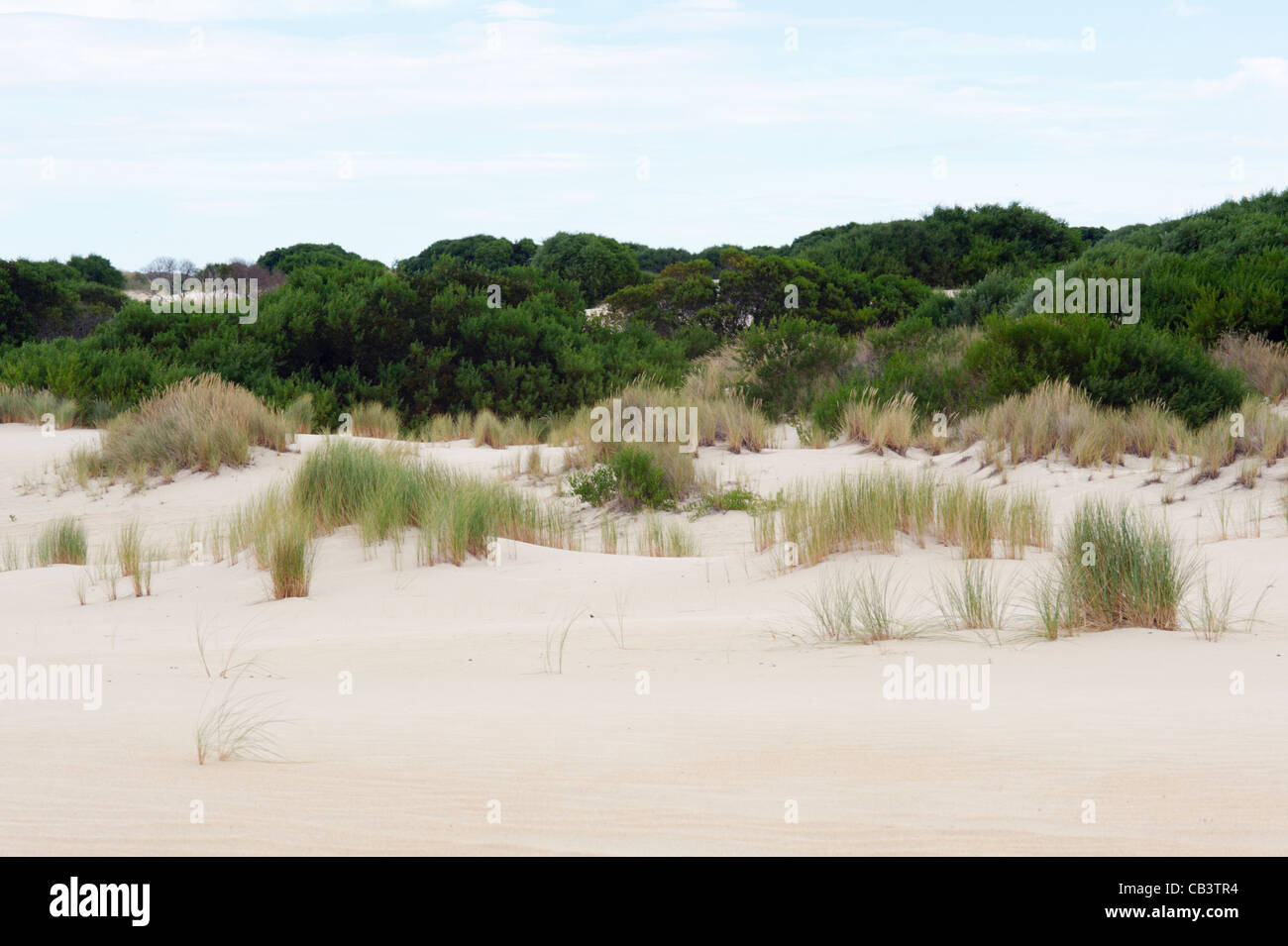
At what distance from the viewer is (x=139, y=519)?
12.9m

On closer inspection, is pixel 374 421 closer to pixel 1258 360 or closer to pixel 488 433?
pixel 488 433

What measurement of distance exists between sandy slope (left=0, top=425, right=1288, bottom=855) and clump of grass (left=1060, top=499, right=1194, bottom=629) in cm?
20

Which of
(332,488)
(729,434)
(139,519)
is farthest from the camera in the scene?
(729,434)

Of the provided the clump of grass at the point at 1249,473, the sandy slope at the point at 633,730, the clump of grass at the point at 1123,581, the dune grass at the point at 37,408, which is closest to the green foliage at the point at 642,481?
the sandy slope at the point at 633,730

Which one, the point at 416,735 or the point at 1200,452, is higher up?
the point at 1200,452

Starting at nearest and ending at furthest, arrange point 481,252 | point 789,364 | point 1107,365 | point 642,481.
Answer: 1. point 642,481
2. point 1107,365
3. point 789,364
4. point 481,252

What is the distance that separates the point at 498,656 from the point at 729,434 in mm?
8641

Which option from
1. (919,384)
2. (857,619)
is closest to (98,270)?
(919,384)

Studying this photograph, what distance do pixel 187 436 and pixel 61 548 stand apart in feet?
14.0

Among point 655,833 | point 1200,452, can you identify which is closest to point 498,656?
point 655,833

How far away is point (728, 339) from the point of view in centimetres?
2611

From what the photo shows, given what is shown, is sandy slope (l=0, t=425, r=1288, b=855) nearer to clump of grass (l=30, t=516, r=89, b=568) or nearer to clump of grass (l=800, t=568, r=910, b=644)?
clump of grass (l=800, t=568, r=910, b=644)

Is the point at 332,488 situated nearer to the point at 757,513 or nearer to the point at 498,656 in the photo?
the point at 757,513

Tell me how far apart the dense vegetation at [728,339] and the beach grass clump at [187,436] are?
3361 mm
